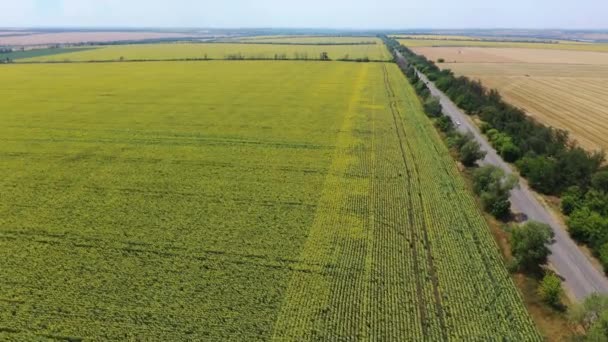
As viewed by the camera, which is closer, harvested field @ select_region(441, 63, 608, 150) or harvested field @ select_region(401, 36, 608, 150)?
harvested field @ select_region(441, 63, 608, 150)

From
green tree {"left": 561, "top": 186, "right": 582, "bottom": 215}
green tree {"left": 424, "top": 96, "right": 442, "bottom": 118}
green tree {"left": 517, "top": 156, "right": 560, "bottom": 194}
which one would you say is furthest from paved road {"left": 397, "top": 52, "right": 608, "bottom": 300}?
green tree {"left": 424, "top": 96, "right": 442, "bottom": 118}

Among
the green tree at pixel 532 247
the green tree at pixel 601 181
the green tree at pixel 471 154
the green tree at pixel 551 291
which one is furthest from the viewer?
the green tree at pixel 471 154

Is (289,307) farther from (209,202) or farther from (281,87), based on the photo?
(281,87)

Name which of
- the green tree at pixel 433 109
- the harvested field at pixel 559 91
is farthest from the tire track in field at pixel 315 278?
the harvested field at pixel 559 91

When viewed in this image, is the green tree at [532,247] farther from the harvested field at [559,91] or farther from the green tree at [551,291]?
the harvested field at [559,91]

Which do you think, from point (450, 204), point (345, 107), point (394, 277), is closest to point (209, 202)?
point (394, 277)

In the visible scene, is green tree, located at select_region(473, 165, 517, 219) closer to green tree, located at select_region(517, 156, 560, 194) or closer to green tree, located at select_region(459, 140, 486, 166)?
green tree, located at select_region(517, 156, 560, 194)
